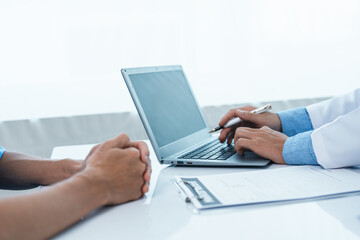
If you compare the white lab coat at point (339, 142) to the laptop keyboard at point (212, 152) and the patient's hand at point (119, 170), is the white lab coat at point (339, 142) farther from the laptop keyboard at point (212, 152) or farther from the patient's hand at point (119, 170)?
the patient's hand at point (119, 170)

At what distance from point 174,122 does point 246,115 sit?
0.73 feet

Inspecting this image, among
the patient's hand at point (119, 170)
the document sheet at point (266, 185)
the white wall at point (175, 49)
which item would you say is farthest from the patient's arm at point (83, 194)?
the white wall at point (175, 49)

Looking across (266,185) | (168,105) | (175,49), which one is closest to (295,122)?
(168,105)

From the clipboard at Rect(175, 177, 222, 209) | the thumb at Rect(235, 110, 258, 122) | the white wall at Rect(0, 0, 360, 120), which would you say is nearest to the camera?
the clipboard at Rect(175, 177, 222, 209)

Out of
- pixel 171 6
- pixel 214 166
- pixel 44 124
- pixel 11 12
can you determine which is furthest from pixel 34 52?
pixel 214 166

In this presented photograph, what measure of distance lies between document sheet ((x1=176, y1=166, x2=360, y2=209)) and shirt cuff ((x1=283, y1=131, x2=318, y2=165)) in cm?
3

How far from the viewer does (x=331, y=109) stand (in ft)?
4.12

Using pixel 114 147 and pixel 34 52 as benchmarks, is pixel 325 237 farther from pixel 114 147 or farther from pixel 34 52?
pixel 34 52

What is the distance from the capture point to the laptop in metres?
1.02

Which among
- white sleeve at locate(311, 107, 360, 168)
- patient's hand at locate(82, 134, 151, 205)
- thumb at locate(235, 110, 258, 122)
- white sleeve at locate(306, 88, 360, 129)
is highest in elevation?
patient's hand at locate(82, 134, 151, 205)

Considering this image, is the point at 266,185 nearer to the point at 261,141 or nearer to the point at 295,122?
the point at 261,141

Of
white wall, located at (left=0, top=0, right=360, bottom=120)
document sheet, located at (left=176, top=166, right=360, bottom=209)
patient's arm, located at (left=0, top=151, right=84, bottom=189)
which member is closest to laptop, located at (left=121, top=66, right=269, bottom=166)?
document sheet, located at (left=176, top=166, right=360, bottom=209)

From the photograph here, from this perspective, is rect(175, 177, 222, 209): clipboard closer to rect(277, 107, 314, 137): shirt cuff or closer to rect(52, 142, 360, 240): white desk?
rect(52, 142, 360, 240): white desk

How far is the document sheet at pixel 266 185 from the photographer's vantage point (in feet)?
2.31
